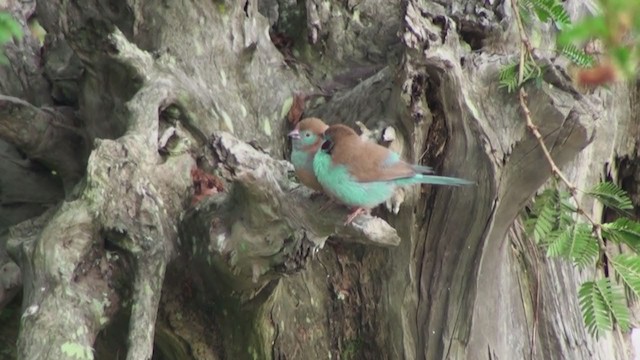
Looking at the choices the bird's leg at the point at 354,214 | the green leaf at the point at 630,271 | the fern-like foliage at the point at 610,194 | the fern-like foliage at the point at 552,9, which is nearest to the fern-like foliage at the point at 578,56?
the fern-like foliage at the point at 552,9

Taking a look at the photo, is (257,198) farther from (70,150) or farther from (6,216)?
(6,216)

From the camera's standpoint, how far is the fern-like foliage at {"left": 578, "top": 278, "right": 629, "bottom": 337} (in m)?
3.09

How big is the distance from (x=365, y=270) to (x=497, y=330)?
55 centimetres

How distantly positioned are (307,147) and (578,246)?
3.22 feet

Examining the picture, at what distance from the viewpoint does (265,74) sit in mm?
4152

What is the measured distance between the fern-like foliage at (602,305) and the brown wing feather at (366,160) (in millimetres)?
671

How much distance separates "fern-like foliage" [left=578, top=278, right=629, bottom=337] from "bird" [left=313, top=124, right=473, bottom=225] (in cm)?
54

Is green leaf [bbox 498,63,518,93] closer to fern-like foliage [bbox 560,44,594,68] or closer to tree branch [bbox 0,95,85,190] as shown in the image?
fern-like foliage [bbox 560,44,594,68]

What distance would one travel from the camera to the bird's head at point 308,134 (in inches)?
138

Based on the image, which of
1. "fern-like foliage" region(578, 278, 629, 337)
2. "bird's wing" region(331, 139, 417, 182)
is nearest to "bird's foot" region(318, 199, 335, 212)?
"bird's wing" region(331, 139, 417, 182)

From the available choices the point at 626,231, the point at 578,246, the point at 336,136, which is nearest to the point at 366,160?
the point at 336,136

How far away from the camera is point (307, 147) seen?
350 cm

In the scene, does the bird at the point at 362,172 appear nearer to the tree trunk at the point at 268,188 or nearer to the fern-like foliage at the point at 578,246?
the tree trunk at the point at 268,188

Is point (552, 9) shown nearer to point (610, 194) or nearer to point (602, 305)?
point (610, 194)
